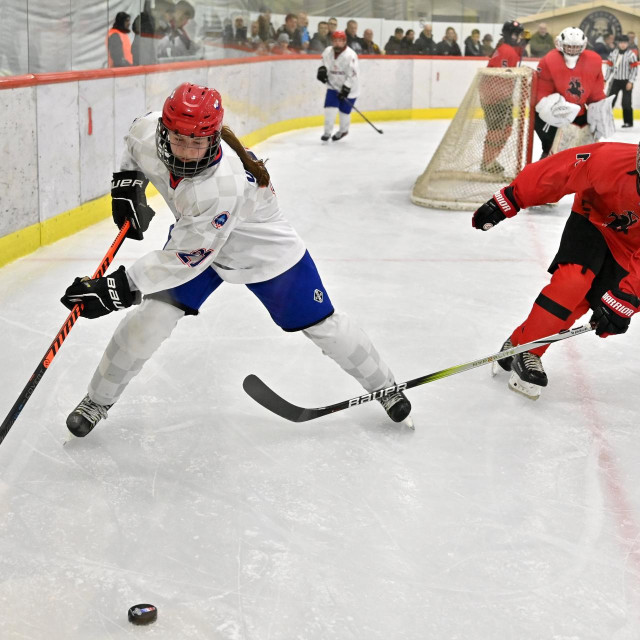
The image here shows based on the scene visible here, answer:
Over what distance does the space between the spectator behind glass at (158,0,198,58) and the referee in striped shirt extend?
582cm

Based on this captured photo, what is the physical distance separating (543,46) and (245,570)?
1202 cm

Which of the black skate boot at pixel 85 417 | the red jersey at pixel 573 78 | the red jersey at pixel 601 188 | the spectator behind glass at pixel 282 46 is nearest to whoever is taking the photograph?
the black skate boot at pixel 85 417

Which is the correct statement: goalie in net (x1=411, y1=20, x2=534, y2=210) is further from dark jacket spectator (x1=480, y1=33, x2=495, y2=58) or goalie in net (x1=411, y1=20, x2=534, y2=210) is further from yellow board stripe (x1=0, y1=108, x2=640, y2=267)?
dark jacket spectator (x1=480, y1=33, x2=495, y2=58)

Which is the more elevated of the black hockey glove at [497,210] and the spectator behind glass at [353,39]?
the spectator behind glass at [353,39]

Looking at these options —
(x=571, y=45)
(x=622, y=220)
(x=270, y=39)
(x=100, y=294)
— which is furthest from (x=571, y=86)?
(x=270, y=39)

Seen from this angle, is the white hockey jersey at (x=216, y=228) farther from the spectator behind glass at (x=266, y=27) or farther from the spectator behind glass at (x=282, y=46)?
the spectator behind glass at (x=282, y=46)

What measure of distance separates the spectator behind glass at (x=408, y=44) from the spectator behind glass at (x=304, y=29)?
1.48m

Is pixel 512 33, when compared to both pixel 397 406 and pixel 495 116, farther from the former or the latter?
pixel 397 406

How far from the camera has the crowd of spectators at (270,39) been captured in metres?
5.68

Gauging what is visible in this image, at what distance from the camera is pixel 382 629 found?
1.61 meters

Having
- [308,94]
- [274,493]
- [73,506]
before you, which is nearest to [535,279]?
[274,493]

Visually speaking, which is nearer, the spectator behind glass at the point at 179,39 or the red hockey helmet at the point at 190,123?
the red hockey helmet at the point at 190,123

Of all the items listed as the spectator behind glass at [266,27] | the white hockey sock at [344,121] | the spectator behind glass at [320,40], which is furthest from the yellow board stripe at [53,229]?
the spectator behind glass at [320,40]

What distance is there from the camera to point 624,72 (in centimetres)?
1098
